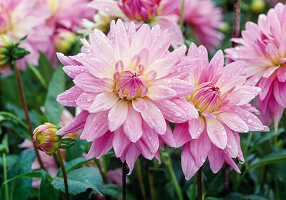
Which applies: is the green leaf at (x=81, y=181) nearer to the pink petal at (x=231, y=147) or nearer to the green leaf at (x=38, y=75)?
the pink petal at (x=231, y=147)

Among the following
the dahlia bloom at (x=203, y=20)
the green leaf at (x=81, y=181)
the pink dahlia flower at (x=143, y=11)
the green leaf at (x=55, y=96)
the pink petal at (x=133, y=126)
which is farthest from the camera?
the dahlia bloom at (x=203, y=20)

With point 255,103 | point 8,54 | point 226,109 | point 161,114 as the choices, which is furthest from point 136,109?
point 8,54

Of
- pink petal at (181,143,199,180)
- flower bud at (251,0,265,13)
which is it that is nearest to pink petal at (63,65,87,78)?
pink petal at (181,143,199,180)

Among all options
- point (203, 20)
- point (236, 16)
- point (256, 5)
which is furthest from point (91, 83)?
point (256, 5)

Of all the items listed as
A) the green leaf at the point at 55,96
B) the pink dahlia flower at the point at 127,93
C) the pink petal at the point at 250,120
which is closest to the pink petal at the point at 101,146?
the pink dahlia flower at the point at 127,93

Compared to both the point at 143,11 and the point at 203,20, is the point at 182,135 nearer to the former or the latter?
the point at 143,11

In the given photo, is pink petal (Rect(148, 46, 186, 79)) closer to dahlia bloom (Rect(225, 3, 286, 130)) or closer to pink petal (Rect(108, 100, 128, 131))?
pink petal (Rect(108, 100, 128, 131))

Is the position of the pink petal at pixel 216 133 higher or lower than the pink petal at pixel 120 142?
lower
